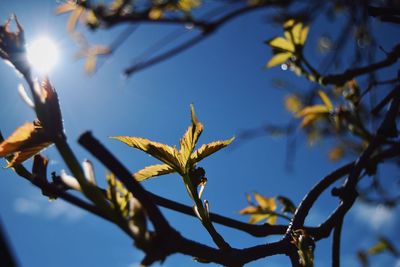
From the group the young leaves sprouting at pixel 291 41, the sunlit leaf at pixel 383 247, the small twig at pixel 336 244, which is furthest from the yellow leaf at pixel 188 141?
the sunlit leaf at pixel 383 247

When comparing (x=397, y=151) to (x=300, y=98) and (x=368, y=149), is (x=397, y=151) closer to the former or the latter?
(x=368, y=149)

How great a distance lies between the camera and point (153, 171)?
1.98 feet

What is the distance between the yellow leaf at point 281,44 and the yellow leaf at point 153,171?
1.49 feet

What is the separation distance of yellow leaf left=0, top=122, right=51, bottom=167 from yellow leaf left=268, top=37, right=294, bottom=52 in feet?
2.02

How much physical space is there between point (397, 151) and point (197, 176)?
0.40m

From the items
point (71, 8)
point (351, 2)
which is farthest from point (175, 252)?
point (351, 2)

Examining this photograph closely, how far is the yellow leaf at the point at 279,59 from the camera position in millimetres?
932

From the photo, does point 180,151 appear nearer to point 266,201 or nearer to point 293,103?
point 266,201

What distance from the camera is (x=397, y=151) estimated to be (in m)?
0.68

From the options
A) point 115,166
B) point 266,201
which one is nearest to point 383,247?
point 266,201

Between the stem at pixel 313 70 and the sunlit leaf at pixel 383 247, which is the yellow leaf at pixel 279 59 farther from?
the sunlit leaf at pixel 383 247

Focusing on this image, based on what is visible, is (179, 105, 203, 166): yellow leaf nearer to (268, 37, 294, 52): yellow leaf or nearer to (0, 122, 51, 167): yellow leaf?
(0, 122, 51, 167): yellow leaf

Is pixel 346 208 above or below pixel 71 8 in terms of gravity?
below

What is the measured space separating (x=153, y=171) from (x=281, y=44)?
498mm
